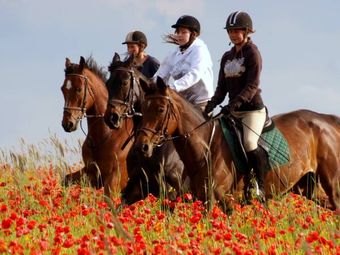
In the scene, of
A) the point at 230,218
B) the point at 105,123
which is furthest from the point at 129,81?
the point at 230,218

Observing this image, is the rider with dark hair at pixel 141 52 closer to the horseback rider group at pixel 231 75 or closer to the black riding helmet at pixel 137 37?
the black riding helmet at pixel 137 37

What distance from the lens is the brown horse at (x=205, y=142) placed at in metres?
8.01

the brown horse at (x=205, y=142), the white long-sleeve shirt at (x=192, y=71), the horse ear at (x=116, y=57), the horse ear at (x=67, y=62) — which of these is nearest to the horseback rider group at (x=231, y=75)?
the white long-sleeve shirt at (x=192, y=71)

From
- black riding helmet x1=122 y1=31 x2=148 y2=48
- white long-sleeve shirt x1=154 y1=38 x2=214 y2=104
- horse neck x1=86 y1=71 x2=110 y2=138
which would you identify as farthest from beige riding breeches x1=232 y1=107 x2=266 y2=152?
black riding helmet x1=122 y1=31 x2=148 y2=48

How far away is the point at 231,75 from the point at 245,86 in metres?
0.32

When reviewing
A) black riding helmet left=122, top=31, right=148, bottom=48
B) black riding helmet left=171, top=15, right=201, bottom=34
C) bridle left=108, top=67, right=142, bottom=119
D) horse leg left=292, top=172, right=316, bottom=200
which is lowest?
horse leg left=292, top=172, right=316, bottom=200

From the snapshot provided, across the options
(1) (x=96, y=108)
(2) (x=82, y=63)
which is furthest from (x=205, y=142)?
(2) (x=82, y=63)

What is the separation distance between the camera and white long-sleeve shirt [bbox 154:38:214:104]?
31.4ft

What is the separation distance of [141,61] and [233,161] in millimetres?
3390

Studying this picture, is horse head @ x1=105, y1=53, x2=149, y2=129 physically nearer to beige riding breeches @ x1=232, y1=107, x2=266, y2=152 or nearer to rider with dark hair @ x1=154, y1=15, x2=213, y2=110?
rider with dark hair @ x1=154, y1=15, x2=213, y2=110

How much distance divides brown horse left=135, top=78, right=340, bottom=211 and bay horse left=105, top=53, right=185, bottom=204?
1120 mm

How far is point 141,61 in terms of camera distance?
37.3ft

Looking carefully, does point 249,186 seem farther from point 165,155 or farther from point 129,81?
point 129,81

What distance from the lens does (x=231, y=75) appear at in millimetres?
8703
